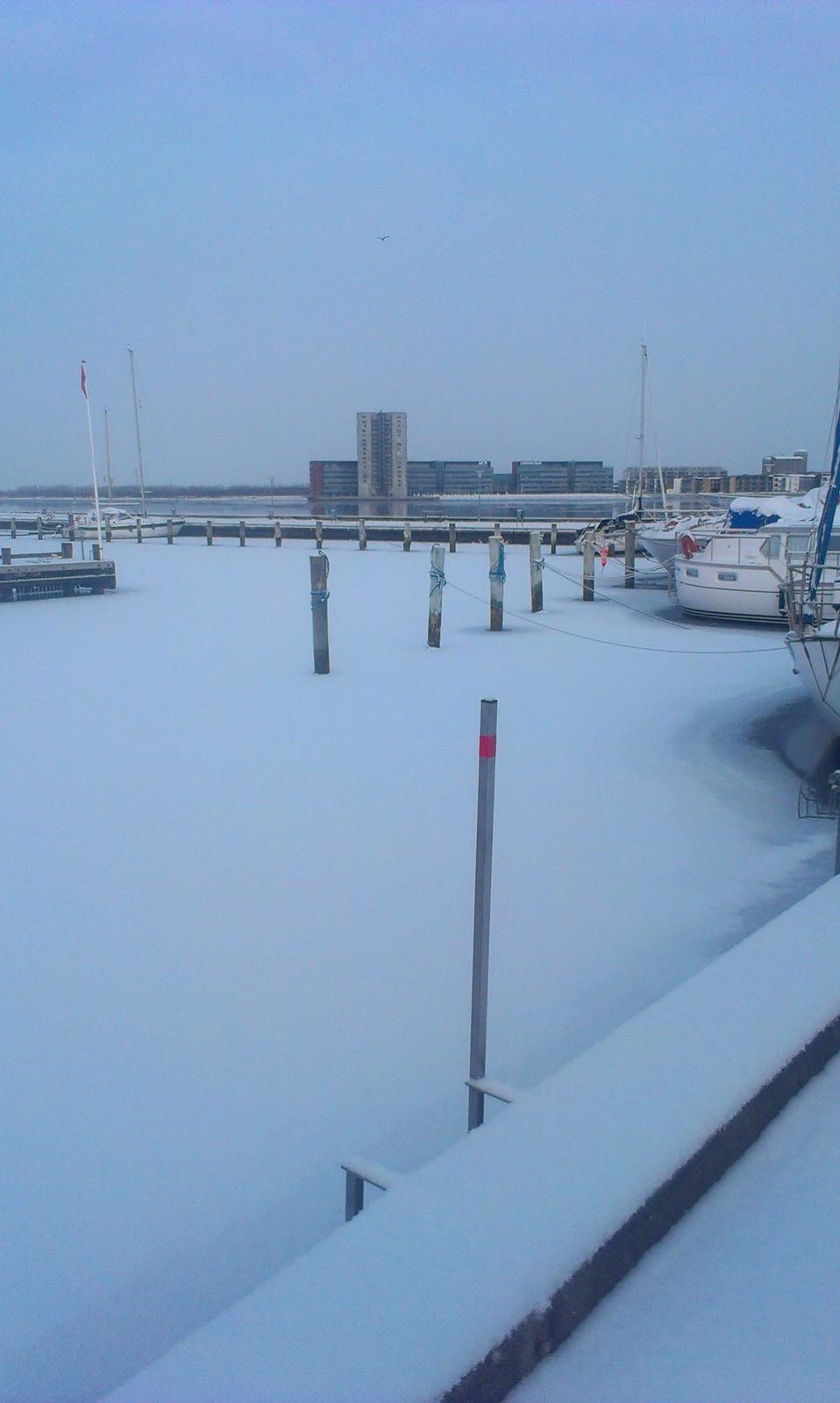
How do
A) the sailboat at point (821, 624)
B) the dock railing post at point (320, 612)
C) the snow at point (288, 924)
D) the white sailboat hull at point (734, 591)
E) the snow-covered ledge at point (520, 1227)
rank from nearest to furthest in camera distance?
the snow-covered ledge at point (520, 1227) < the snow at point (288, 924) < the sailboat at point (821, 624) < the dock railing post at point (320, 612) < the white sailboat hull at point (734, 591)

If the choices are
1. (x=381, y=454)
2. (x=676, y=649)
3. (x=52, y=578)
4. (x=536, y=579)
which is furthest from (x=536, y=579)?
(x=381, y=454)

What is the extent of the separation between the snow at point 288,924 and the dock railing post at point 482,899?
0.42m

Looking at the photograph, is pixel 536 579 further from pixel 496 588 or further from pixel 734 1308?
pixel 734 1308

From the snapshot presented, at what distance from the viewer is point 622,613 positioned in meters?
18.1

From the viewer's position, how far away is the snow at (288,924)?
3.25 meters

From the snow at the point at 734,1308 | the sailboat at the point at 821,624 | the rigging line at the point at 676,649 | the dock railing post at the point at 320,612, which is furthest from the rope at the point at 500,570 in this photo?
the snow at the point at 734,1308

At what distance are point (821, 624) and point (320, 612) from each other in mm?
5558

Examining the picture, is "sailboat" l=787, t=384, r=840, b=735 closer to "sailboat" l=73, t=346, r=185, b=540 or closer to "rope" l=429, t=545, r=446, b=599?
"rope" l=429, t=545, r=446, b=599

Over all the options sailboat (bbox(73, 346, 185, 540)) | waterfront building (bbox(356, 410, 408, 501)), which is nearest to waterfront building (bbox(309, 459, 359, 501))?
waterfront building (bbox(356, 410, 408, 501))

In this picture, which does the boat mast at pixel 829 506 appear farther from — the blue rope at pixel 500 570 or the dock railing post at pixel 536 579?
the dock railing post at pixel 536 579

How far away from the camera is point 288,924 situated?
5.38 metres

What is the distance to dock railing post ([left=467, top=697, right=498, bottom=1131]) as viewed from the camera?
10.8 ft

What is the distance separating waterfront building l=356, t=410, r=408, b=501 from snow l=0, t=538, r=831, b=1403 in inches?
2992

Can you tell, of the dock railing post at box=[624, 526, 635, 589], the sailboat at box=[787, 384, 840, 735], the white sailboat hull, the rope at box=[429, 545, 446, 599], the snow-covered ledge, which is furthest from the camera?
the dock railing post at box=[624, 526, 635, 589]
